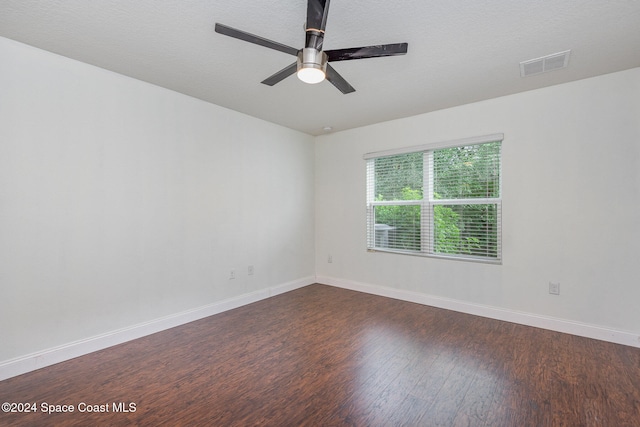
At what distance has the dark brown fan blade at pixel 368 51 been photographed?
1.80 meters

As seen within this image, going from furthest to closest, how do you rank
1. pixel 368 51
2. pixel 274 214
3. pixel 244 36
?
pixel 274 214, pixel 368 51, pixel 244 36

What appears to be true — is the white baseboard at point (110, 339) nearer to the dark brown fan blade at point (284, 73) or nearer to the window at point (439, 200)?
the window at point (439, 200)

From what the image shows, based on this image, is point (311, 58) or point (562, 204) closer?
point (311, 58)

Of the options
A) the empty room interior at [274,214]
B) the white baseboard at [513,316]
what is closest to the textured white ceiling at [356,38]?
the empty room interior at [274,214]

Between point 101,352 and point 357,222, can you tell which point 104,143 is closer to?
point 101,352

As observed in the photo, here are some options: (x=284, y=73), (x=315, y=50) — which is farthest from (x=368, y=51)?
(x=284, y=73)

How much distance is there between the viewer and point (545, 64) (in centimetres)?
257

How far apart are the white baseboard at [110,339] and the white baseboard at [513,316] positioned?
1.71 metres

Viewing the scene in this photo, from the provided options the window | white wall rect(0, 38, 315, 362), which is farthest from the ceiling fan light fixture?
the window

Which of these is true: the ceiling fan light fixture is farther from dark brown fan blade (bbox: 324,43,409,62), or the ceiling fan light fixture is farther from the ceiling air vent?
the ceiling air vent

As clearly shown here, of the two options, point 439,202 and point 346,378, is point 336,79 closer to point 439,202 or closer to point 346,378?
point 346,378

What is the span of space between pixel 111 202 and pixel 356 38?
8.22ft

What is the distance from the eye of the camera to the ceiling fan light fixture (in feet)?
5.89

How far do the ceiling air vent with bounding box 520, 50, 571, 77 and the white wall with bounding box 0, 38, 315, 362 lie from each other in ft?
9.84
